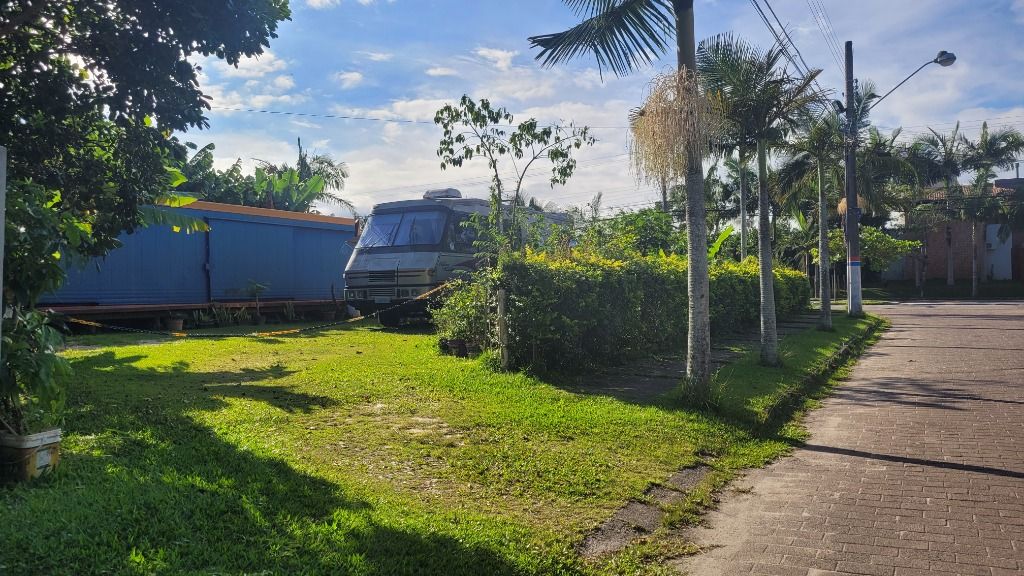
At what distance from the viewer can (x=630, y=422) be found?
6.98 m

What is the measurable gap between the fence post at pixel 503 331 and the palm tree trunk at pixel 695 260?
7.79 feet

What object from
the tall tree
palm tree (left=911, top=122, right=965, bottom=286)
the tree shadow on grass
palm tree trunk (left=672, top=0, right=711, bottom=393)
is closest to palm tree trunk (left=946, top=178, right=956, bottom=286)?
palm tree (left=911, top=122, right=965, bottom=286)

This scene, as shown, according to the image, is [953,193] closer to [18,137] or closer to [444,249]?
[444,249]

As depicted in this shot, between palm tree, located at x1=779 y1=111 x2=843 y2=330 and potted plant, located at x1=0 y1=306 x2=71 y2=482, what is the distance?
15.2 m

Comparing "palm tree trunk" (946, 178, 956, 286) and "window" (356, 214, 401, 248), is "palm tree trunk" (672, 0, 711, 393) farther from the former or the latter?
"palm tree trunk" (946, 178, 956, 286)

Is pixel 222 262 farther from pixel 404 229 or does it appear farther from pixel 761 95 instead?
pixel 761 95

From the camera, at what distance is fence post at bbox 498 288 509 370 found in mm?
9195

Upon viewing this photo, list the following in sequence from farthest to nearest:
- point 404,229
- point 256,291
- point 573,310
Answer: point 256,291
point 404,229
point 573,310

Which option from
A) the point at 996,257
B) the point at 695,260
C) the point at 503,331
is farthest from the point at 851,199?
the point at 996,257

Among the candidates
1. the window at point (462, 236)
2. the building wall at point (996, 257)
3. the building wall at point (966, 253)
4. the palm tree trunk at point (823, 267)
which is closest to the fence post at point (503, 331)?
the window at point (462, 236)

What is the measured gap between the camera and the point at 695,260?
7.82 m

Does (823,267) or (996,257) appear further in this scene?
(996,257)

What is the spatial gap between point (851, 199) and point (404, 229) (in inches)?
548

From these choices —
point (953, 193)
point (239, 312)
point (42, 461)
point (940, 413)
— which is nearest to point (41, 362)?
point (42, 461)
